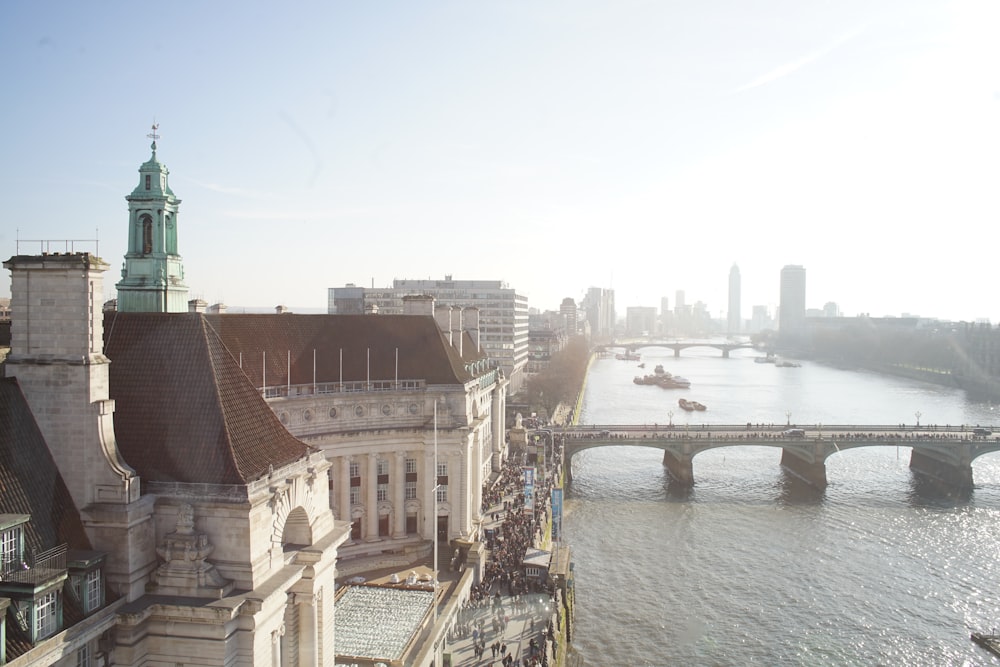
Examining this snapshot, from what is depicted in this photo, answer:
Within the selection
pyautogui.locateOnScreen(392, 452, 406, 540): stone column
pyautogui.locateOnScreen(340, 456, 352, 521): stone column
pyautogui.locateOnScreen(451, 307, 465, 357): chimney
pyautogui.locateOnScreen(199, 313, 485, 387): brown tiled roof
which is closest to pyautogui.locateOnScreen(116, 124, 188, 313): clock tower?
pyautogui.locateOnScreen(199, 313, 485, 387): brown tiled roof

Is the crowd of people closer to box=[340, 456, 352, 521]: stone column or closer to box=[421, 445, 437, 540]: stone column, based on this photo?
box=[421, 445, 437, 540]: stone column

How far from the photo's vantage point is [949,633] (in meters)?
45.1

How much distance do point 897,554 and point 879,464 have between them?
3530 centimetres

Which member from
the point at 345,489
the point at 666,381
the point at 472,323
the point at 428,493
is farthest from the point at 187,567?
the point at 666,381

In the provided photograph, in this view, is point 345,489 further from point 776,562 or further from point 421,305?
point 776,562

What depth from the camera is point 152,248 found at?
37.5m

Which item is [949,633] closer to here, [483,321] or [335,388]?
[335,388]

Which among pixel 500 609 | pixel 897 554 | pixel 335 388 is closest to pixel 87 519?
pixel 500 609

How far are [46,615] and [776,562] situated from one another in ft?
163

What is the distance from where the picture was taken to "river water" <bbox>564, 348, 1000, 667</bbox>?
1716 inches

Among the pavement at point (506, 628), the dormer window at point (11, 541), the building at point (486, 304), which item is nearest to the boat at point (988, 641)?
the pavement at point (506, 628)

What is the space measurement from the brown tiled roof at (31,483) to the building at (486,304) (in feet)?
367

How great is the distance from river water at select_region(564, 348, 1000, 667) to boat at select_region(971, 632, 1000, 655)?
1.59 feet

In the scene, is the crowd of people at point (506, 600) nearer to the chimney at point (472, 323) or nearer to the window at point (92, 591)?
the chimney at point (472, 323)
